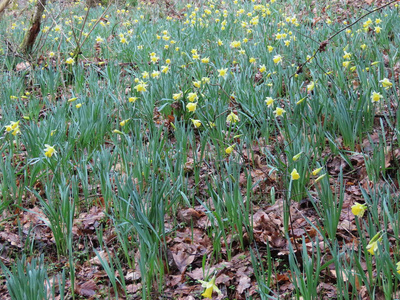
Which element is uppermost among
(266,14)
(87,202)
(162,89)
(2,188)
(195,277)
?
(266,14)

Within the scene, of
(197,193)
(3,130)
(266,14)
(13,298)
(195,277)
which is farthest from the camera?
(266,14)

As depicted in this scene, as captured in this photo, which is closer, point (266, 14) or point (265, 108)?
point (265, 108)

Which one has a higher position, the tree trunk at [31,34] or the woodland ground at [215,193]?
the tree trunk at [31,34]

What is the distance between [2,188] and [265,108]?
1.81 meters

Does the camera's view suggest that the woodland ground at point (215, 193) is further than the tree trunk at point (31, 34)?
No

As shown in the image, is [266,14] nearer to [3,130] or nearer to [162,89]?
[162,89]

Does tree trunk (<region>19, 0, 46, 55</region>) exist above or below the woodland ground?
above

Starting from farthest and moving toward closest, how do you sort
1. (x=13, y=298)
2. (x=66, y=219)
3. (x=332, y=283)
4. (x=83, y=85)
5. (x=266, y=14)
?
(x=266, y=14)
(x=83, y=85)
(x=66, y=219)
(x=332, y=283)
(x=13, y=298)

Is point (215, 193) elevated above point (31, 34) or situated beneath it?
situated beneath

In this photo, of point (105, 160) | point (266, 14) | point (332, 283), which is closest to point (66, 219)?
point (105, 160)

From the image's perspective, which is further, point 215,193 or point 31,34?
point 31,34

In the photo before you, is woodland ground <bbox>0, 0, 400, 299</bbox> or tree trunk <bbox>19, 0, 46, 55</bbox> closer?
woodland ground <bbox>0, 0, 400, 299</bbox>

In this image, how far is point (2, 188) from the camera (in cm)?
241

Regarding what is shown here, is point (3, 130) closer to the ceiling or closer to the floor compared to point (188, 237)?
closer to the ceiling
